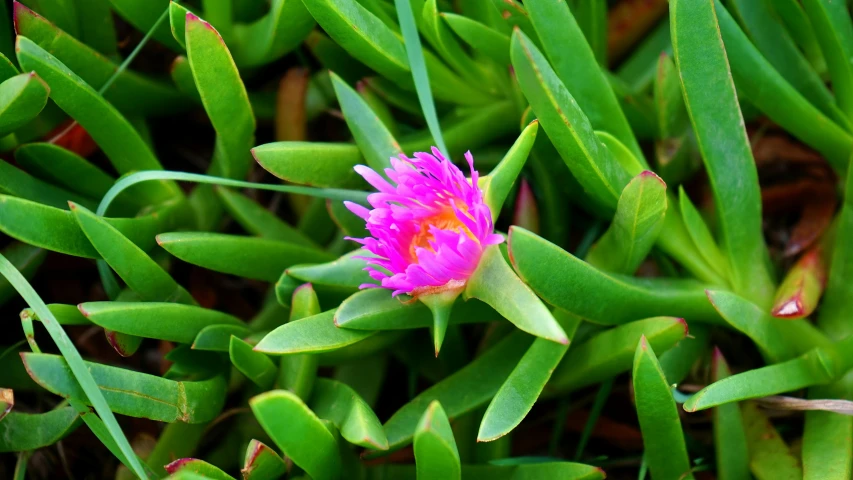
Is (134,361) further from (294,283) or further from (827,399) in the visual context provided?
(827,399)

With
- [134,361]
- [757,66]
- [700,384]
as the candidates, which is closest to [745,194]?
[757,66]

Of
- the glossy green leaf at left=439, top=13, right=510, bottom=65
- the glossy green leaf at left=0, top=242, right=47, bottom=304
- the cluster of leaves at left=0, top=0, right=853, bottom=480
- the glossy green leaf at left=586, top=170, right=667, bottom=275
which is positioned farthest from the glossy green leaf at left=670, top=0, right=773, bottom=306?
the glossy green leaf at left=0, top=242, right=47, bottom=304

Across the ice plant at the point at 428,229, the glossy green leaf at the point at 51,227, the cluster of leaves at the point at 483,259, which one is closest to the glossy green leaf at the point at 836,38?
the cluster of leaves at the point at 483,259

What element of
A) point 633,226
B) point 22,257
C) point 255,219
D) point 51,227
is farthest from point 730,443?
point 22,257

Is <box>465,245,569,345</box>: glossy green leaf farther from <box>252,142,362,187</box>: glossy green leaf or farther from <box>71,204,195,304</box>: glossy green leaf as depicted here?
<box>71,204,195,304</box>: glossy green leaf

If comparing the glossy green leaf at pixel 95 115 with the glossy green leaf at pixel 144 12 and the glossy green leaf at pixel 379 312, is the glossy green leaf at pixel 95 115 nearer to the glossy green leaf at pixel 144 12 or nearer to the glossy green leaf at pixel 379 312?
the glossy green leaf at pixel 144 12

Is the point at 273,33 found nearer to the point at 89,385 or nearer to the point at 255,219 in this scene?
the point at 255,219

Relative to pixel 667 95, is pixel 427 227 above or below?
below
